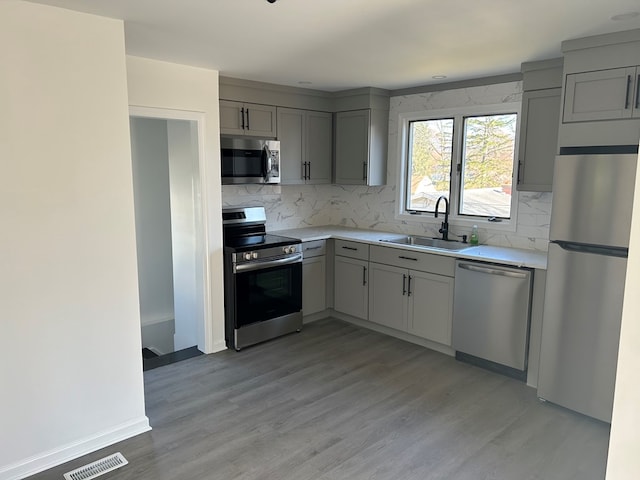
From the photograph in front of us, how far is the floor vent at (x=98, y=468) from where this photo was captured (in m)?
2.42

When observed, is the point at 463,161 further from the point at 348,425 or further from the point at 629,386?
the point at 629,386

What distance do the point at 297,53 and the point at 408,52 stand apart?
797 millimetres

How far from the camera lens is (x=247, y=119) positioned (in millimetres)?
4258

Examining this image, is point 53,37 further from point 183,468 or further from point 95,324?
point 183,468

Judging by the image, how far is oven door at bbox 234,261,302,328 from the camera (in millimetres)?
4031

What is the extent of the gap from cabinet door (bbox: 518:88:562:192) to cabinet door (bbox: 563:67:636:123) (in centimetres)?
48

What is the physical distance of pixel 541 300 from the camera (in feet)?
10.9

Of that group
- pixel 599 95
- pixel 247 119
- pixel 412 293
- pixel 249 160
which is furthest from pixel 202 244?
pixel 599 95

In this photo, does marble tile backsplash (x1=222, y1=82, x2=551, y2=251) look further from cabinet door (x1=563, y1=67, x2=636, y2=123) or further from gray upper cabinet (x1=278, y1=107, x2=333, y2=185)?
cabinet door (x1=563, y1=67, x2=636, y2=123)

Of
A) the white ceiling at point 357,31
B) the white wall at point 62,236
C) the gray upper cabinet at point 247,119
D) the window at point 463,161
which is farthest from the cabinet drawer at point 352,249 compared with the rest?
the white wall at point 62,236

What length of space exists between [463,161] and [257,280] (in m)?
2.31

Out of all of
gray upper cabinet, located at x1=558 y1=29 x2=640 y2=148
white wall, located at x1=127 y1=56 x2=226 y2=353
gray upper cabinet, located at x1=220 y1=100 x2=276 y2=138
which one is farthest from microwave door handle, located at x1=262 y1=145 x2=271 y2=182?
gray upper cabinet, located at x1=558 y1=29 x2=640 y2=148

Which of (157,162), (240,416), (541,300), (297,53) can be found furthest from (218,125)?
(541,300)

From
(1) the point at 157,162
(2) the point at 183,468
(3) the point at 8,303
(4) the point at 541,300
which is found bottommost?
(2) the point at 183,468
